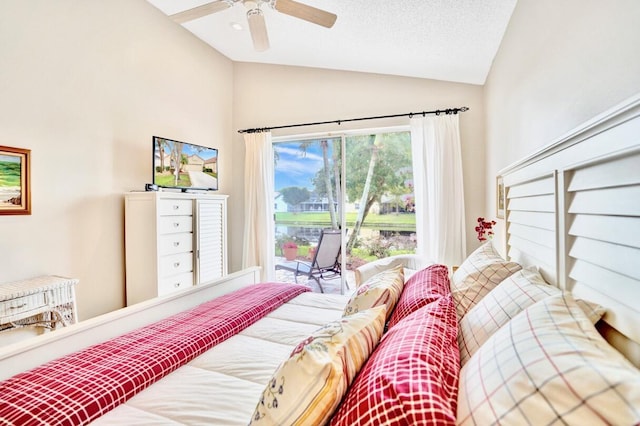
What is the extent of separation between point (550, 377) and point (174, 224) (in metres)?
3.04

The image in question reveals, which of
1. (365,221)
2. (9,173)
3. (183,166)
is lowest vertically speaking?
(365,221)

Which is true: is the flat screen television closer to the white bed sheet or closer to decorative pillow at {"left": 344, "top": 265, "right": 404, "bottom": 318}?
the white bed sheet

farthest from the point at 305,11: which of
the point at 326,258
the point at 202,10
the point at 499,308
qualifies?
the point at 326,258

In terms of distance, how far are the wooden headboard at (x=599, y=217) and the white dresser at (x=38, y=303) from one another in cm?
291

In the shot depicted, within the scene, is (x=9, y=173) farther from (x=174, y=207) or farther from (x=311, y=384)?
(x=311, y=384)

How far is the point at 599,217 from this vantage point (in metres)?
0.85

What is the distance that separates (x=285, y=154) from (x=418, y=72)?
72.9 inches

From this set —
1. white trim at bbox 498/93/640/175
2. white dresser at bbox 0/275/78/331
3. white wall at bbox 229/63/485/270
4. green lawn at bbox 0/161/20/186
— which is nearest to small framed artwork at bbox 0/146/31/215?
green lawn at bbox 0/161/20/186

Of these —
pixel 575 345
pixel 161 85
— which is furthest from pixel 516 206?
pixel 161 85

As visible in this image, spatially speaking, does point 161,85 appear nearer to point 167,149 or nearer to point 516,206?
point 167,149

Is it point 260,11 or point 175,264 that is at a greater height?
point 260,11

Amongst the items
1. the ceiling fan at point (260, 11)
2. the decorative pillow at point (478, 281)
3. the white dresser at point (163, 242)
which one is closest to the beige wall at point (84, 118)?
the white dresser at point (163, 242)

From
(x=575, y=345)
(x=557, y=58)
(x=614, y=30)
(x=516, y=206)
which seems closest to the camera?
(x=575, y=345)

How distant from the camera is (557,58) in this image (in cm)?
132
